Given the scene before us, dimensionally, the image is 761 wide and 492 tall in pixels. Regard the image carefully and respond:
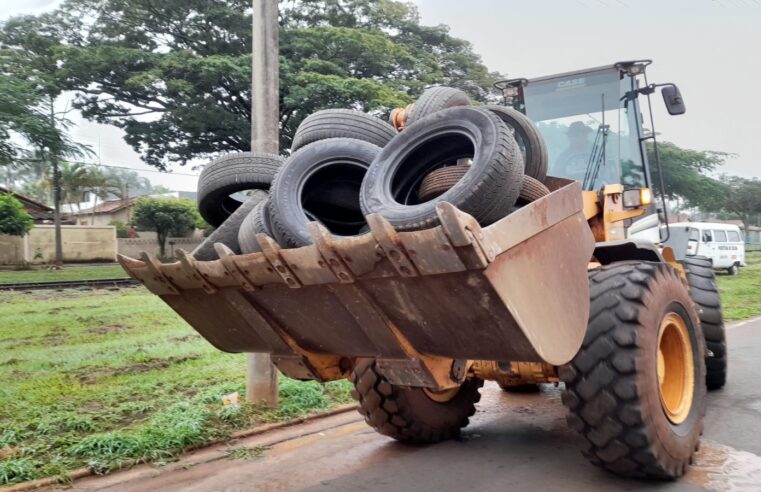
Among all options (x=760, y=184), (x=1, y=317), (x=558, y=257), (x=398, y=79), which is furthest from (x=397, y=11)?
(x=760, y=184)

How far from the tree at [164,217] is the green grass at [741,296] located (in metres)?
26.4

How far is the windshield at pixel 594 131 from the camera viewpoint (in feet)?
18.4

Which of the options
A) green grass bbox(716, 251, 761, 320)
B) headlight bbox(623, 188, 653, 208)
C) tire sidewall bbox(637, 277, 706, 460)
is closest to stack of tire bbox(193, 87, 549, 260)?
tire sidewall bbox(637, 277, 706, 460)

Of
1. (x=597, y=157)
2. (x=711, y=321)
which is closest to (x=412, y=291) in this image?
(x=597, y=157)

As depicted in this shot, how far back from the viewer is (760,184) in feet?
156

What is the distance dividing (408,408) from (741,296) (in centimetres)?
1653

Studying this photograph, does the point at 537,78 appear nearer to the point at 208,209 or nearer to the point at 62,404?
the point at 208,209

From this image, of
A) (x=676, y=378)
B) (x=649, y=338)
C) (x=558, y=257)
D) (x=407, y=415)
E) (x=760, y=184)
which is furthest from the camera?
(x=760, y=184)

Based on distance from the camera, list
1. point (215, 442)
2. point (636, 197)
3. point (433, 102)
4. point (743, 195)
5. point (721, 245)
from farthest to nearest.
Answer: point (743, 195) → point (721, 245) → point (215, 442) → point (636, 197) → point (433, 102)

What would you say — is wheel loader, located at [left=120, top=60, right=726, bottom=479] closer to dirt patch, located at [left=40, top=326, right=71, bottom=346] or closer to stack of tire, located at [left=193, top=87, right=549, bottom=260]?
stack of tire, located at [left=193, top=87, right=549, bottom=260]

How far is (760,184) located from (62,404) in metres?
52.1

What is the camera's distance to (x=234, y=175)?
434 centimetres

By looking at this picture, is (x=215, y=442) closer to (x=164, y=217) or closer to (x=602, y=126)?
(x=602, y=126)

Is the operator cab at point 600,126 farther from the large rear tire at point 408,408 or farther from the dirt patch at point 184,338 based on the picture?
the dirt patch at point 184,338
